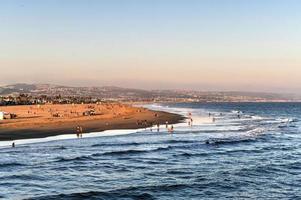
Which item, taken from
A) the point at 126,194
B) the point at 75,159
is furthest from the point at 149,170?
the point at 126,194

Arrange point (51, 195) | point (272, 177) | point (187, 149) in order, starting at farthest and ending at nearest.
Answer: point (187, 149) < point (272, 177) < point (51, 195)

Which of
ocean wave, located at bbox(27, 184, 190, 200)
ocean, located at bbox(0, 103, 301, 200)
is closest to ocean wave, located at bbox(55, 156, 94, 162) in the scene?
ocean, located at bbox(0, 103, 301, 200)

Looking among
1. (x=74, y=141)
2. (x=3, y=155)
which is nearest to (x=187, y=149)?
(x=74, y=141)

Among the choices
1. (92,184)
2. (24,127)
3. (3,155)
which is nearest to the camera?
(92,184)

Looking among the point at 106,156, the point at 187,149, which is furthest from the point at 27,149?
the point at 187,149

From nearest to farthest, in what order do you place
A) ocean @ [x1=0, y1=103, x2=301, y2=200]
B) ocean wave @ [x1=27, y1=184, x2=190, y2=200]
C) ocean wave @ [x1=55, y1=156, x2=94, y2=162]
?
ocean wave @ [x1=27, y1=184, x2=190, y2=200] < ocean @ [x1=0, y1=103, x2=301, y2=200] < ocean wave @ [x1=55, y1=156, x2=94, y2=162]

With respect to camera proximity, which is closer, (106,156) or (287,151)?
(106,156)

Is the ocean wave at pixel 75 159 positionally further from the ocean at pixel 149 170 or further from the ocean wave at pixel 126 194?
the ocean wave at pixel 126 194

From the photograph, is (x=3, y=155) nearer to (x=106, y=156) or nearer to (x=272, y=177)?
(x=106, y=156)

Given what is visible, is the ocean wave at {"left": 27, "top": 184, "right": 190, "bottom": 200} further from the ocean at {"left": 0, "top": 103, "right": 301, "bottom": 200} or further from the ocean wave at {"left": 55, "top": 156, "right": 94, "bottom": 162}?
the ocean wave at {"left": 55, "top": 156, "right": 94, "bottom": 162}
